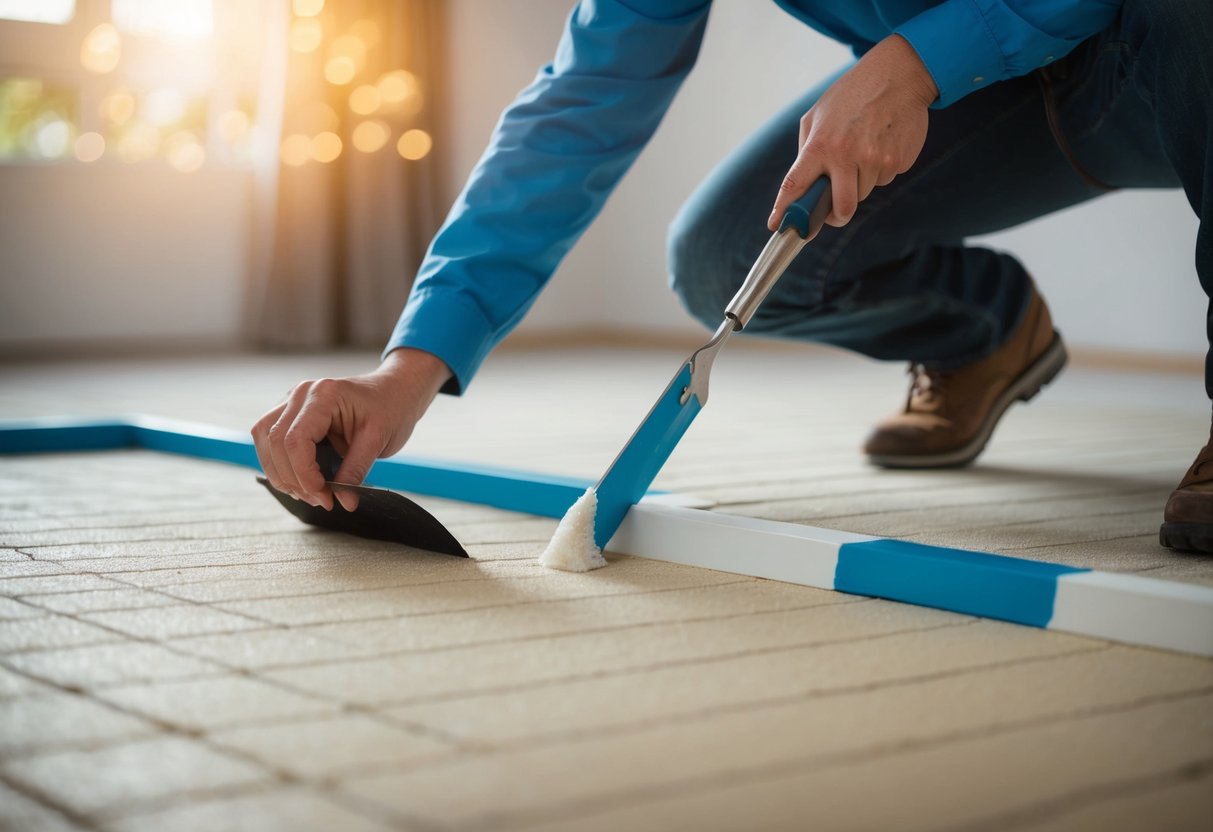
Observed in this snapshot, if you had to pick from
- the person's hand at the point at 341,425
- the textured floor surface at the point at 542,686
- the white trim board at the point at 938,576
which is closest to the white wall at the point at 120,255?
the textured floor surface at the point at 542,686

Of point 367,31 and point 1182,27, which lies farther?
point 367,31

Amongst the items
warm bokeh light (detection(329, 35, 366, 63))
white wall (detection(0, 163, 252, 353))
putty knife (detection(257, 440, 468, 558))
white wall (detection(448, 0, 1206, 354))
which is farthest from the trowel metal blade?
warm bokeh light (detection(329, 35, 366, 63))

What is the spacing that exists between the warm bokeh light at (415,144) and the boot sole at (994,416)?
296 centimetres

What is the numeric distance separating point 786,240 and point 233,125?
11.8 feet

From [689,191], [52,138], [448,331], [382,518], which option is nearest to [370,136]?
[52,138]

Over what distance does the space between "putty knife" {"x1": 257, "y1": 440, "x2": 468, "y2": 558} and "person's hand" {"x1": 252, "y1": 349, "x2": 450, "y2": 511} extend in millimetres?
12

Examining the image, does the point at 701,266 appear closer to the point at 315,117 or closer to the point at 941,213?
the point at 941,213

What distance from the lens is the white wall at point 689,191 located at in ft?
11.1

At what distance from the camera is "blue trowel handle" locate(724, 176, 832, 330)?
103cm

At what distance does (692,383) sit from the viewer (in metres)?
1.05

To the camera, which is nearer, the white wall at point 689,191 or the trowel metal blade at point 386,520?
the trowel metal blade at point 386,520

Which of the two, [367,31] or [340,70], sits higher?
[367,31]

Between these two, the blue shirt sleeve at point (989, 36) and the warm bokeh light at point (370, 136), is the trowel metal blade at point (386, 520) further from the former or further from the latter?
the warm bokeh light at point (370, 136)

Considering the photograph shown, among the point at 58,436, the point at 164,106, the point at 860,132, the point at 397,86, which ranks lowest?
the point at 58,436
